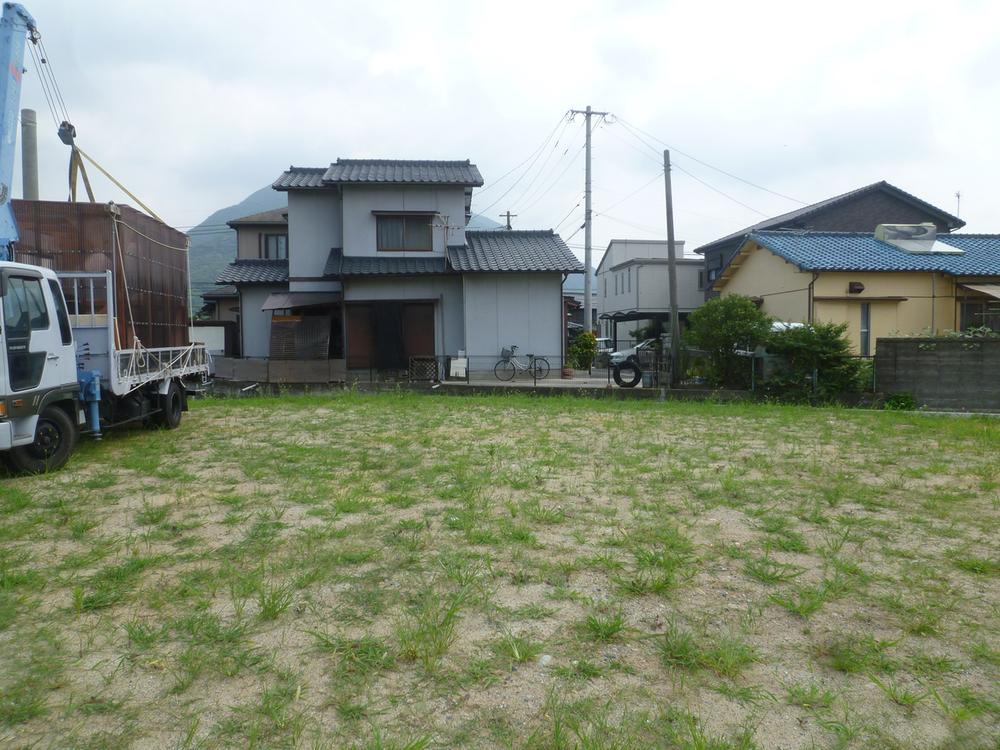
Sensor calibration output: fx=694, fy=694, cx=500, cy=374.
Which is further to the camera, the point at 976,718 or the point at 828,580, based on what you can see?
the point at 828,580

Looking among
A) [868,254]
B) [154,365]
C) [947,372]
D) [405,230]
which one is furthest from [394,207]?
[947,372]

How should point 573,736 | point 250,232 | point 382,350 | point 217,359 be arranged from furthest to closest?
point 250,232
point 382,350
point 217,359
point 573,736

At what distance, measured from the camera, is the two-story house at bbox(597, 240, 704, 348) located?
100 ft

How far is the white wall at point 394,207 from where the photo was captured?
19.7 meters

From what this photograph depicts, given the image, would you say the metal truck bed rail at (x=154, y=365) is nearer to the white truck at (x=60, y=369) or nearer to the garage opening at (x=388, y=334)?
the white truck at (x=60, y=369)

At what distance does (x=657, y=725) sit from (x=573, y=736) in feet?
1.08

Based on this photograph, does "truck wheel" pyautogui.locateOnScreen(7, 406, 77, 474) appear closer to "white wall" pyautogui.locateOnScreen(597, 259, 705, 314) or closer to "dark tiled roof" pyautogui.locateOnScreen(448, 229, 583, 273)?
"dark tiled roof" pyautogui.locateOnScreen(448, 229, 583, 273)

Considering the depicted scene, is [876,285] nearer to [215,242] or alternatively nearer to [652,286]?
[652,286]

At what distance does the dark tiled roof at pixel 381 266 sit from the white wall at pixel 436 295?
0.29 metres

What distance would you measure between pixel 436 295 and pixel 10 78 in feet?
38.2

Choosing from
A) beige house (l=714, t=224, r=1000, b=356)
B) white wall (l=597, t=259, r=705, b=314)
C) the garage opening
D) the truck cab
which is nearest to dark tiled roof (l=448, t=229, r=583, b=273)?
the garage opening

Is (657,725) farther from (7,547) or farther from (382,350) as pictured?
(382,350)

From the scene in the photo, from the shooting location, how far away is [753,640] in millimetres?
3248

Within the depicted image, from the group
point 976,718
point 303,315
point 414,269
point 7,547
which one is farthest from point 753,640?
point 303,315
